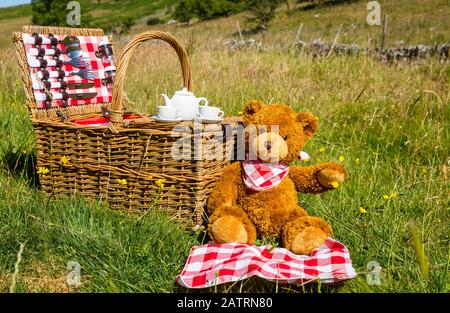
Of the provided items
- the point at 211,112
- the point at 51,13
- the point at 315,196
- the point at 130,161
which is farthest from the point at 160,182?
the point at 51,13

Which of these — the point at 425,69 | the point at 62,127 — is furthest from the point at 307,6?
the point at 62,127

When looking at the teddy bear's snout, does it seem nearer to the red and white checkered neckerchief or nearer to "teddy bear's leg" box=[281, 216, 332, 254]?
the red and white checkered neckerchief

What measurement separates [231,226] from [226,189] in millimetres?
281

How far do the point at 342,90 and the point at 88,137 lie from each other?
2932mm

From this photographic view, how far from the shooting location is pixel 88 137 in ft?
8.64

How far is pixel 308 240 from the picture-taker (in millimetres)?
2154

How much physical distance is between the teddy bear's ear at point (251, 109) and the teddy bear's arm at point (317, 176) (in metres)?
0.35

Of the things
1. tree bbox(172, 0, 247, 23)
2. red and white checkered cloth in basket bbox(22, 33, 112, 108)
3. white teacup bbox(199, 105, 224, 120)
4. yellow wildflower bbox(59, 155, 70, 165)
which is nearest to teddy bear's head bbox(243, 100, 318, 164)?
white teacup bbox(199, 105, 224, 120)

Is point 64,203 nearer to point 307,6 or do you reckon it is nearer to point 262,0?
point 262,0

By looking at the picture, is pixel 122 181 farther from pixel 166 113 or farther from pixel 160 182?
pixel 166 113

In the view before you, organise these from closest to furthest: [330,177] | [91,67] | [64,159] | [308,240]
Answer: [308,240] → [330,177] → [64,159] → [91,67]

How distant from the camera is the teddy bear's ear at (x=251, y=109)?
2.37m
